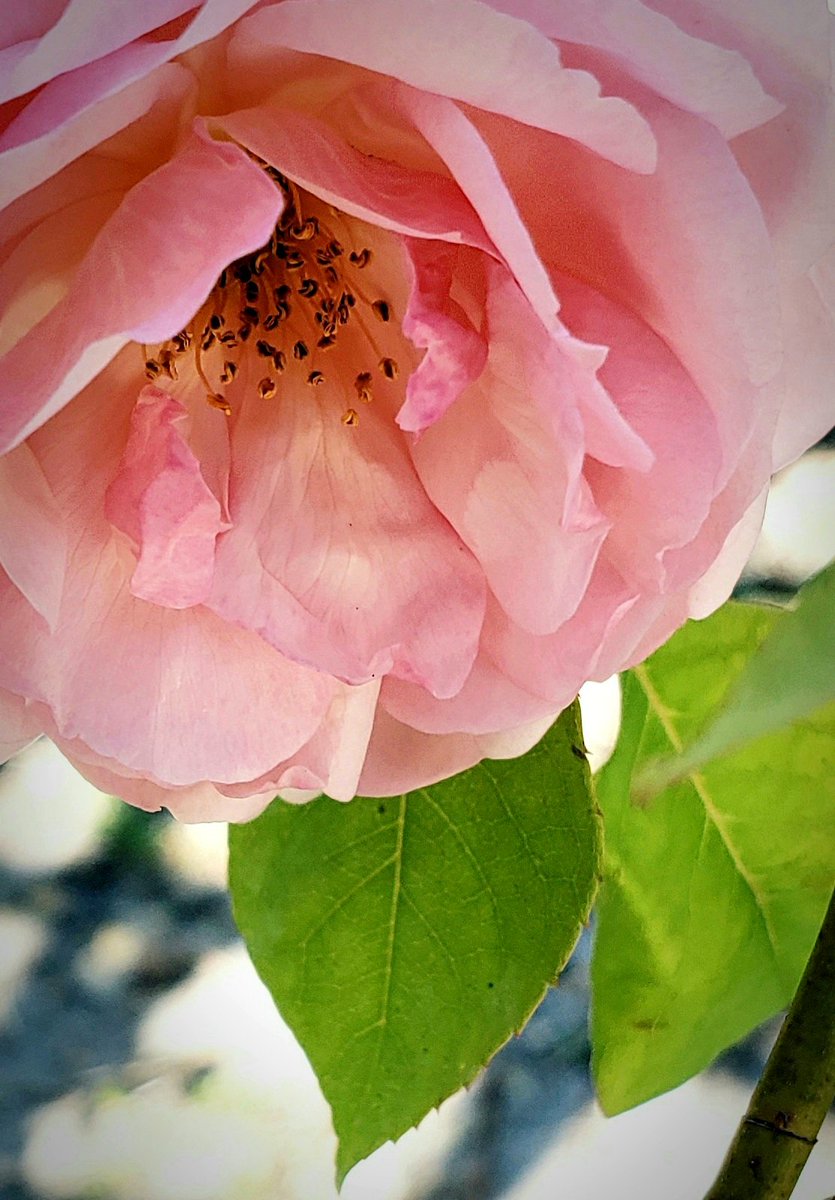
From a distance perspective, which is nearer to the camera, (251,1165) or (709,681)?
(709,681)

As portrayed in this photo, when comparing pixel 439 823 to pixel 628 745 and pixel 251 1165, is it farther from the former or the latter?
pixel 251 1165

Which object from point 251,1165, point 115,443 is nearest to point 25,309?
point 115,443

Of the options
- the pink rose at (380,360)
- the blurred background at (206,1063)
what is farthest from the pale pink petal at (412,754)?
the blurred background at (206,1063)

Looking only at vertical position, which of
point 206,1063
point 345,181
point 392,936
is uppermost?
point 345,181

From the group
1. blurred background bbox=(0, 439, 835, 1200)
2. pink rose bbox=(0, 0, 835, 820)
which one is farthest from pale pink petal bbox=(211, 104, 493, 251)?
blurred background bbox=(0, 439, 835, 1200)

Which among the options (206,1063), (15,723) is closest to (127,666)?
(15,723)

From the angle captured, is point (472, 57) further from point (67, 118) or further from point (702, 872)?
point (702, 872)
